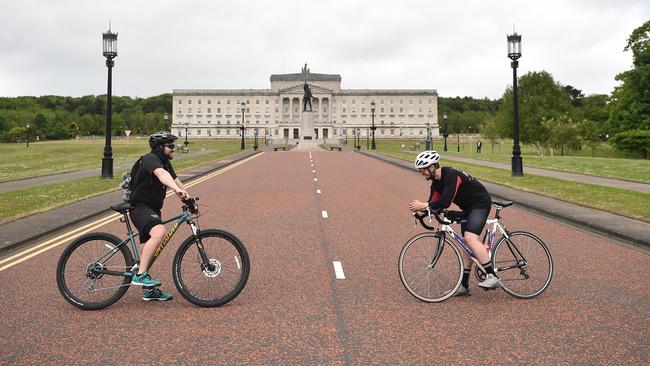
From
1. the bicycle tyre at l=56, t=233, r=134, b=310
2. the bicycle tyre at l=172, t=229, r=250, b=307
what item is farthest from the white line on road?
the bicycle tyre at l=56, t=233, r=134, b=310

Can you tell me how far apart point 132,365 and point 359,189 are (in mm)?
17639

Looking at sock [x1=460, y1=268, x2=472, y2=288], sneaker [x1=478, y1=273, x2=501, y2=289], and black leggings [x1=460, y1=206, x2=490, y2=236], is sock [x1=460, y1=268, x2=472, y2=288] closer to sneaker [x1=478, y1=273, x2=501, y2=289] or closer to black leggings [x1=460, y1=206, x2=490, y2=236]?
sneaker [x1=478, y1=273, x2=501, y2=289]

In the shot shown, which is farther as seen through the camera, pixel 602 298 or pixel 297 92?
pixel 297 92

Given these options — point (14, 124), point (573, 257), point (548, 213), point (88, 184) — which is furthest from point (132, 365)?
point (14, 124)

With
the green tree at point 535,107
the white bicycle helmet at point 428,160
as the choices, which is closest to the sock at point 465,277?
the white bicycle helmet at point 428,160

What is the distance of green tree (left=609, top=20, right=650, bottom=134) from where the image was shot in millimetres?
58025

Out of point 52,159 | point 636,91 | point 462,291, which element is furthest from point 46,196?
point 636,91

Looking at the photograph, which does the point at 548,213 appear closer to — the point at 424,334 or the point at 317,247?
the point at 317,247

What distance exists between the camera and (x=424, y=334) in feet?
18.3

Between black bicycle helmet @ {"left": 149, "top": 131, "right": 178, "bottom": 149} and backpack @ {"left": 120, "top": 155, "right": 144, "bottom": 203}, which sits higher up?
black bicycle helmet @ {"left": 149, "top": 131, "right": 178, "bottom": 149}

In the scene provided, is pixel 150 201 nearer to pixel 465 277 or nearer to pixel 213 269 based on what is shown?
pixel 213 269

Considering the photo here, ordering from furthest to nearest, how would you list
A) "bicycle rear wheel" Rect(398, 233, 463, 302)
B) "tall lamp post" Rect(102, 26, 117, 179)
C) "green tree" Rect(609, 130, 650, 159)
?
"green tree" Rect(609, 130, 650, 159) → "tall lamp post" Rect(102, 26, 117, 179) → "bicycle rear wheel" Rect(398, 233, 463, 302)

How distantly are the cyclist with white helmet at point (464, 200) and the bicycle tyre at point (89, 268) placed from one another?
11.0 feet

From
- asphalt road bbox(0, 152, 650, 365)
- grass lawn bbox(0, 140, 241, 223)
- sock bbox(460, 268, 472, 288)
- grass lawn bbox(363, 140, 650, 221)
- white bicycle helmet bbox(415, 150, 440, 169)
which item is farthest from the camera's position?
grass lawn bbox(0, 140, 241, 223)
